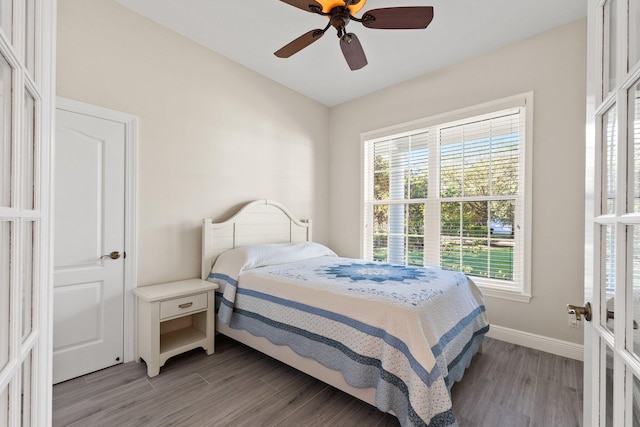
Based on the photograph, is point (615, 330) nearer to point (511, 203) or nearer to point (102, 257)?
point (511, 203)

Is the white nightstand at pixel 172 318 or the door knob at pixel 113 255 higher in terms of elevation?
the door knob at pixel 113 255

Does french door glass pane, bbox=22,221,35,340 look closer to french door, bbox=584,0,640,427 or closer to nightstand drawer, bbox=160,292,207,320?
french door, bbox=584,0,640,427

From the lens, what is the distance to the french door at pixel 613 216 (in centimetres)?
66

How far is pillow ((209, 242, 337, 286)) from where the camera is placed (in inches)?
100.0

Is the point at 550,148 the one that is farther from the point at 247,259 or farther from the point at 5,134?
the point at 5,134

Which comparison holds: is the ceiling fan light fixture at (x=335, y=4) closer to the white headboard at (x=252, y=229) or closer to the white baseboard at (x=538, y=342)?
the white headboard at (x=252, y=229)

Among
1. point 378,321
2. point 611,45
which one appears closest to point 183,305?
point 378,321

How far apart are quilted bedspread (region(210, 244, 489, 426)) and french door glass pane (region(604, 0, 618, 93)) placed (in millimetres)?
1224

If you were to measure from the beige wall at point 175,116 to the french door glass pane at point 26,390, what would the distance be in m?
1.88

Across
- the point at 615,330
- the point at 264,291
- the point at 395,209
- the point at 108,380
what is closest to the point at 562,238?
the point at 395,209

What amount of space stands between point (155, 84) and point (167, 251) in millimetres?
1461

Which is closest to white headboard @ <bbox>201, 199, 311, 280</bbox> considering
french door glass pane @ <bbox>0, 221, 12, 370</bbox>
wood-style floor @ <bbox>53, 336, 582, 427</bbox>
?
wood-style floor @ <bbox>53, 336, 582, 427</bbox>

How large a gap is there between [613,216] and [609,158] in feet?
0.55

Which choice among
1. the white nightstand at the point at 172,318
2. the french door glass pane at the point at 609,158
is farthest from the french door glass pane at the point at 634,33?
the white nightstand at the point at 172,318
